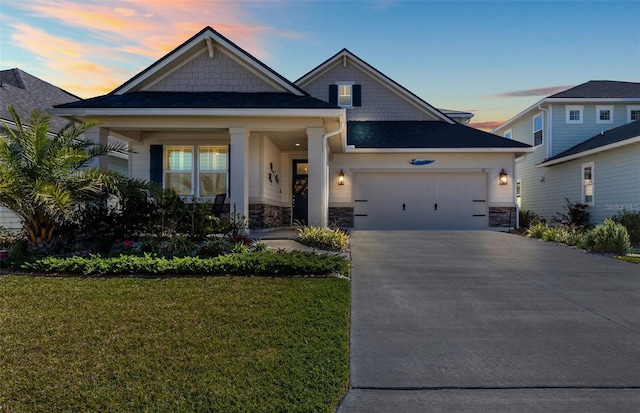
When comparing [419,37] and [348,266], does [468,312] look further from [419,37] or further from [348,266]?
[419,37]

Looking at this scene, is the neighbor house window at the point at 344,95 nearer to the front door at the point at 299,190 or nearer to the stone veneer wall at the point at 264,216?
the front door at the point at 299,190

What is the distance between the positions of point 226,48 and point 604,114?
55.2 ft

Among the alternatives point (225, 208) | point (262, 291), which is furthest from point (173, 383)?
point (225, 208)

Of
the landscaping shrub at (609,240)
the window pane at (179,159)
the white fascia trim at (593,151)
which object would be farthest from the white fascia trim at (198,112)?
the white fascia trim at (593,151)

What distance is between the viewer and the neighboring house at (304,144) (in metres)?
10.8

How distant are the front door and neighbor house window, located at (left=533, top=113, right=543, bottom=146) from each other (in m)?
12.0

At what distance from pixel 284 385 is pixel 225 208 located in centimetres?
966

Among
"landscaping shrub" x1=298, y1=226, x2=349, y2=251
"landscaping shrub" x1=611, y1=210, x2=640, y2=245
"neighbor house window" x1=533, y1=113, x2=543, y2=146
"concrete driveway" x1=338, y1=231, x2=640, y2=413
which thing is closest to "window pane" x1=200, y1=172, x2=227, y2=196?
"landscaping shrub" x1=298, y1=226, x2=349, y2=251

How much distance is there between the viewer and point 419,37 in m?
14.6

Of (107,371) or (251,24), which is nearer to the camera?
(107,371)

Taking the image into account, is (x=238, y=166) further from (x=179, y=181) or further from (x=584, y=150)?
(x=584, y=150)

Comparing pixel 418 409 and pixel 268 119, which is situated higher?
pixel 268 119

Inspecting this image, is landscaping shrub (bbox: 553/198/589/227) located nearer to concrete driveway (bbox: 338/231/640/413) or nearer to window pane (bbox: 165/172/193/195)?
concrete driveway (bbox: 338/231/640/413)

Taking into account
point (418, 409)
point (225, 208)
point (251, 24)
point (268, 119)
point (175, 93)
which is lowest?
point (418, 409)
